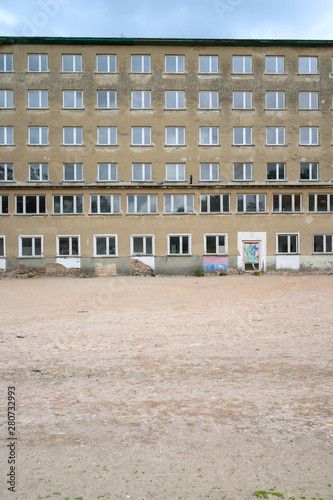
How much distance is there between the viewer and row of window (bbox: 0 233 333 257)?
29.2 metres

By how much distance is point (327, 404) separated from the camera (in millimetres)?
4441

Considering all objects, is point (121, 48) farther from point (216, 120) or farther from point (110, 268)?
point (110, 268)

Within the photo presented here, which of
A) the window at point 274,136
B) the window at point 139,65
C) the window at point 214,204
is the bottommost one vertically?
the window at point 214,204

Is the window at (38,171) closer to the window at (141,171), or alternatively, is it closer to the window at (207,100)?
the window at (141,171)

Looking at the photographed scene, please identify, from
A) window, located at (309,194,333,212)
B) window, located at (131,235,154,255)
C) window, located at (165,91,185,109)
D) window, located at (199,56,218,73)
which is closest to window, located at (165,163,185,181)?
window, located at (165,91,185,109)

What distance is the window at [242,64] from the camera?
30.3 meters

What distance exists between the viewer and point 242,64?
1194 inches

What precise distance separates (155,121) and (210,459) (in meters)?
28.8

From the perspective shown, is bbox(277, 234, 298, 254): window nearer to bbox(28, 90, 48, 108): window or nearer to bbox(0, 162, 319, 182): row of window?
bbox(0, 162, 319, 182): row of window

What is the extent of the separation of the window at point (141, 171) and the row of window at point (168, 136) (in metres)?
1.59

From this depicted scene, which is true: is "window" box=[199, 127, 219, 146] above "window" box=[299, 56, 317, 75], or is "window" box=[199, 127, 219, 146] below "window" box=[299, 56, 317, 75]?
below

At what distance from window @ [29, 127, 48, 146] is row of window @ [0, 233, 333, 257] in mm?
7192

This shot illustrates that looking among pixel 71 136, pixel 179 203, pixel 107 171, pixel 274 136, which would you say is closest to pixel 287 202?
pixel 274 136

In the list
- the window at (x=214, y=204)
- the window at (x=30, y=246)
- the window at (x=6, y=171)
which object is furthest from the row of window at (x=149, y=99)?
the window at (x=30, y=246)
